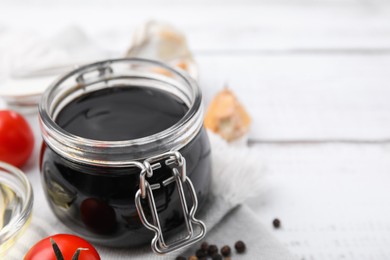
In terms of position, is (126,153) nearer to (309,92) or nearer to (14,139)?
(14,139)

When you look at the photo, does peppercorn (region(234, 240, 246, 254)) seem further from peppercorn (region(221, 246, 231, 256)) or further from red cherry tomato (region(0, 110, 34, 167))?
red cherry tomato (region(0, 110, 34, 167))

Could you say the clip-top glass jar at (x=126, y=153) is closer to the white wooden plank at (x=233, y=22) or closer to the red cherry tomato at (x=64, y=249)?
the red cherry tomato at (x=64, y=249)

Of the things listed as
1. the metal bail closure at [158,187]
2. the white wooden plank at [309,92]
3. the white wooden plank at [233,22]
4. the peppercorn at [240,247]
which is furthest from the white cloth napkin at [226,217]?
the white wooden plank at [233,22]

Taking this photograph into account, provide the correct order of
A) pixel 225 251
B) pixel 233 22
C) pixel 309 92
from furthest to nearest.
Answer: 1. pixel 233 22
2. pixel 309 92
3. pixel 225 251

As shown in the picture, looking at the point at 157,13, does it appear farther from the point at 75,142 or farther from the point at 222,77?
the point at 75,142

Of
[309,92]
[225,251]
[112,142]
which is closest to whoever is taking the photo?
[112,142]

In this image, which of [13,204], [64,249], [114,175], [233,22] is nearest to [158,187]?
[114,175]
